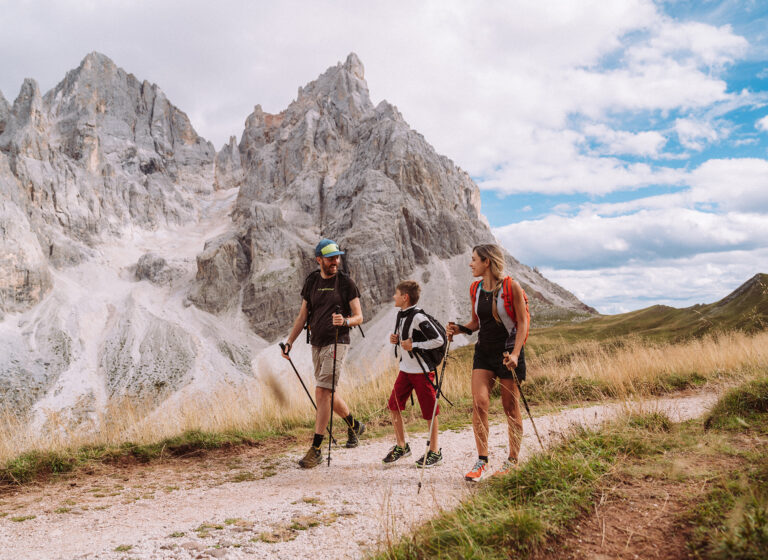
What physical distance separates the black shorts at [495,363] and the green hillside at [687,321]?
7.73 meters

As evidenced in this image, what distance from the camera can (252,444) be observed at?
23.1 ft

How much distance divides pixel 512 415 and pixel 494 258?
176cm

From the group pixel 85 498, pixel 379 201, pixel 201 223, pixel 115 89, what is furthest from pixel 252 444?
pixel 115 89

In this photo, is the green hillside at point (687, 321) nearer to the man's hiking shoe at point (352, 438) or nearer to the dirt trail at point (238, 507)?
the man's hiking shoe at point (352, 438)

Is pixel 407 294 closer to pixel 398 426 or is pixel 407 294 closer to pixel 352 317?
pixel 352 317

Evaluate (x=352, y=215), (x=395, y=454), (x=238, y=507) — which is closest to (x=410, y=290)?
(x=395, y=454)

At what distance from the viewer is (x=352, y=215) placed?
294 feet

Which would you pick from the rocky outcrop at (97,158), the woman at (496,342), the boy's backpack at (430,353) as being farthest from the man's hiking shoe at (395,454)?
the rocky outcrop at (97,158)

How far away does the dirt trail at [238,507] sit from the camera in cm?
335

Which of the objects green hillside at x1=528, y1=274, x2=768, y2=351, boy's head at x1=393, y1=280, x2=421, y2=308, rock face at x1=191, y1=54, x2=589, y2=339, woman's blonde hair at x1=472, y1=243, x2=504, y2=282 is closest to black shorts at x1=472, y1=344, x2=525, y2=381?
woman's blonde hair at x1=472, y1=243, x2=504, y2=282

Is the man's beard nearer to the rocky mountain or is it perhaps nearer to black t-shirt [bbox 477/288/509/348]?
black t-shirt [bbox 477/288/509/348]

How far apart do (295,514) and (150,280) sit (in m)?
94.8

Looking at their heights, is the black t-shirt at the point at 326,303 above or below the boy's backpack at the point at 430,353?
Result: above

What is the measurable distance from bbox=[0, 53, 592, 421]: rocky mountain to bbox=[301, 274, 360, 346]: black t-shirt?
44.1 meters
